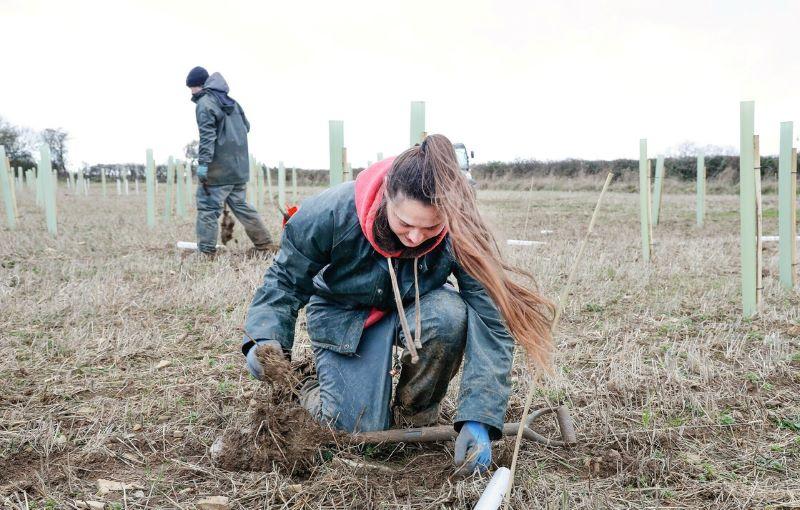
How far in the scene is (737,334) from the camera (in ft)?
11.2

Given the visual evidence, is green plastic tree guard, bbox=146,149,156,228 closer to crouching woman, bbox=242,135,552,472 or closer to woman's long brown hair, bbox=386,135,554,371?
crouching woman, bbox=242,135,552,472

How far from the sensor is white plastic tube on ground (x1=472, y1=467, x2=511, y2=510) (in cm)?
163

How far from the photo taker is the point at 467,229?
1807 mm

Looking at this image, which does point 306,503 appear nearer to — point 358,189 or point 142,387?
point 358,189

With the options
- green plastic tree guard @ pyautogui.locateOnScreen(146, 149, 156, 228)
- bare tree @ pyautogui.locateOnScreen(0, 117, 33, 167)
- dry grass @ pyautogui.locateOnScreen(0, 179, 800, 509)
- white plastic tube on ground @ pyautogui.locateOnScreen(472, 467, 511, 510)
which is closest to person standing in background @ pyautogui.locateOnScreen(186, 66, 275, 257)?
dry grass @ pyautogui.locateOnScreen(0, 179, 800, 509)

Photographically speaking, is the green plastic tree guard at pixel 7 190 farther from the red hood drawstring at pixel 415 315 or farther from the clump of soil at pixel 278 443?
the red hood drawstring at pixel 415 315

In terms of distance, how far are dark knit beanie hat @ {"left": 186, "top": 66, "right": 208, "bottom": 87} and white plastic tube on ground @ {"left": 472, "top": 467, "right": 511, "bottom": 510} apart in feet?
17.2

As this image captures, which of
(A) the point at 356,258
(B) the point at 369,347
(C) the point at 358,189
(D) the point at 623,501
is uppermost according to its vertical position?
(C) the point at 358,189

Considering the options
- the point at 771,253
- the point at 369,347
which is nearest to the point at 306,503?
the point at 369,347

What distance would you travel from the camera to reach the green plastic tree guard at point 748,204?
3762 millimetres

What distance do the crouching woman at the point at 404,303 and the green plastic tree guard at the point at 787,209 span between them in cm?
307

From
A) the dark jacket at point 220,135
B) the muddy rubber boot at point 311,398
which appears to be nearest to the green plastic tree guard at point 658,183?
the dark jacket at point 220,135

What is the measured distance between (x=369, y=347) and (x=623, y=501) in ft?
3.19

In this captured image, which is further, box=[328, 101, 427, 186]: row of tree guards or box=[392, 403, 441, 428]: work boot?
box=[328, 101, 427, 186]: row of tree guards
